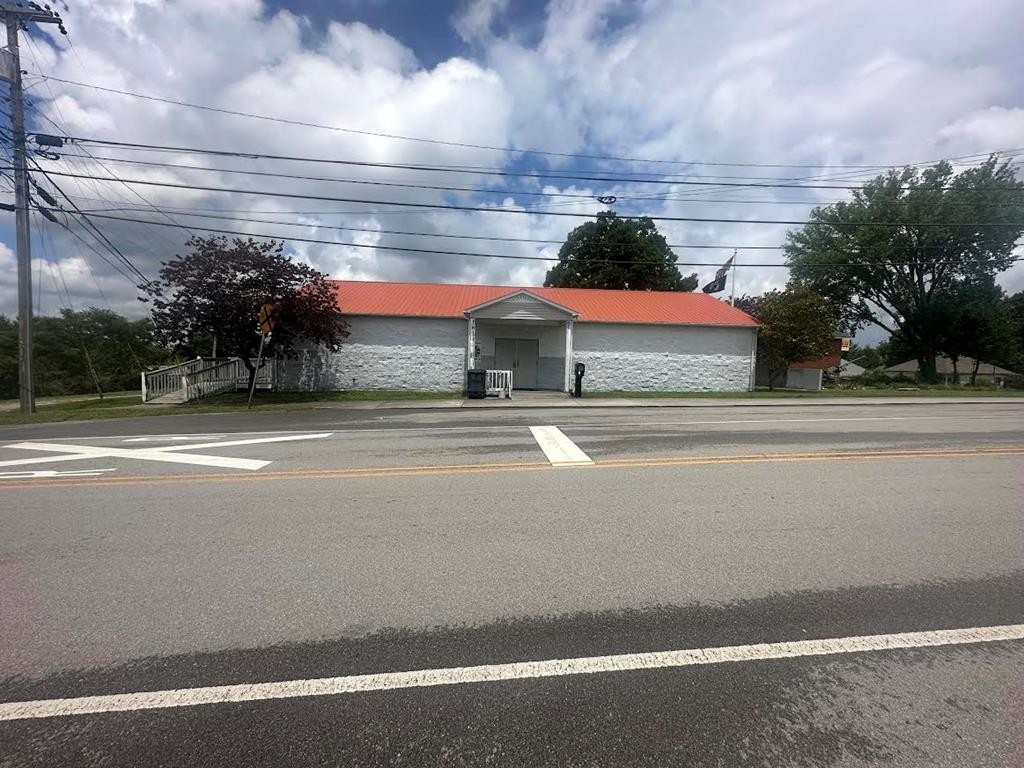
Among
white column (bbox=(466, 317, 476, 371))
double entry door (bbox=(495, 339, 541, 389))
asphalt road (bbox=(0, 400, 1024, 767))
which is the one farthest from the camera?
double entry door (bbox=(495, 339, 541, 389))

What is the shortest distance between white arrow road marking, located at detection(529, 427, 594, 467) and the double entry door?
13.5 metres

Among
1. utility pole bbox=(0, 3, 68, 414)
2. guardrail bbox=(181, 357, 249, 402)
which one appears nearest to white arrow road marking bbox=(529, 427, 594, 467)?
guardrail bbox=(181, 357, 249, 402)

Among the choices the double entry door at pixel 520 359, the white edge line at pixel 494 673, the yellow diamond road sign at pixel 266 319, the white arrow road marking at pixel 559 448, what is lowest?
the white edge line at pixel 494 673

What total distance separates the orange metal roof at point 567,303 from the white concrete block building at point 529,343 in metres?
0.06

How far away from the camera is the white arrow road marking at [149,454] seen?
7270 millimetres

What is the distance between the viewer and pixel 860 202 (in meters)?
36.8

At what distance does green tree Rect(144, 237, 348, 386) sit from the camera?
1727 centimetres

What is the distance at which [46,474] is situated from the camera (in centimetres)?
661

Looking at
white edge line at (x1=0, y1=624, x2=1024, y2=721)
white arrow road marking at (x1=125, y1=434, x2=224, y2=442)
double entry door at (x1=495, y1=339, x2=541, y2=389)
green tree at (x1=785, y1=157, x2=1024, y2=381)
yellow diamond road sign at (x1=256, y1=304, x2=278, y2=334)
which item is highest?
green tree at (x1=785, y1=157, x2=1024, y2=381)

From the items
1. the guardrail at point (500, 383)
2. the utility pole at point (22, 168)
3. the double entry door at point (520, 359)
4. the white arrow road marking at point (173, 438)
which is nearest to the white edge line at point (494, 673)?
the white arrow road marking at point (173, 438)

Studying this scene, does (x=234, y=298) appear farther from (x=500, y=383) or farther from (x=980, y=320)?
(x=980, y=320)

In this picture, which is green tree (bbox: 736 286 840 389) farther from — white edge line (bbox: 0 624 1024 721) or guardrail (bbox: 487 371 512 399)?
white edge line (bbox: 0 624 1024 721)

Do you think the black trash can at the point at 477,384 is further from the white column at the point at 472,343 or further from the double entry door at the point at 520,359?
the double entry door at the point at 520,359

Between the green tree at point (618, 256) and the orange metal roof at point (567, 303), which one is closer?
the orange metal roof at point (567, 303)
